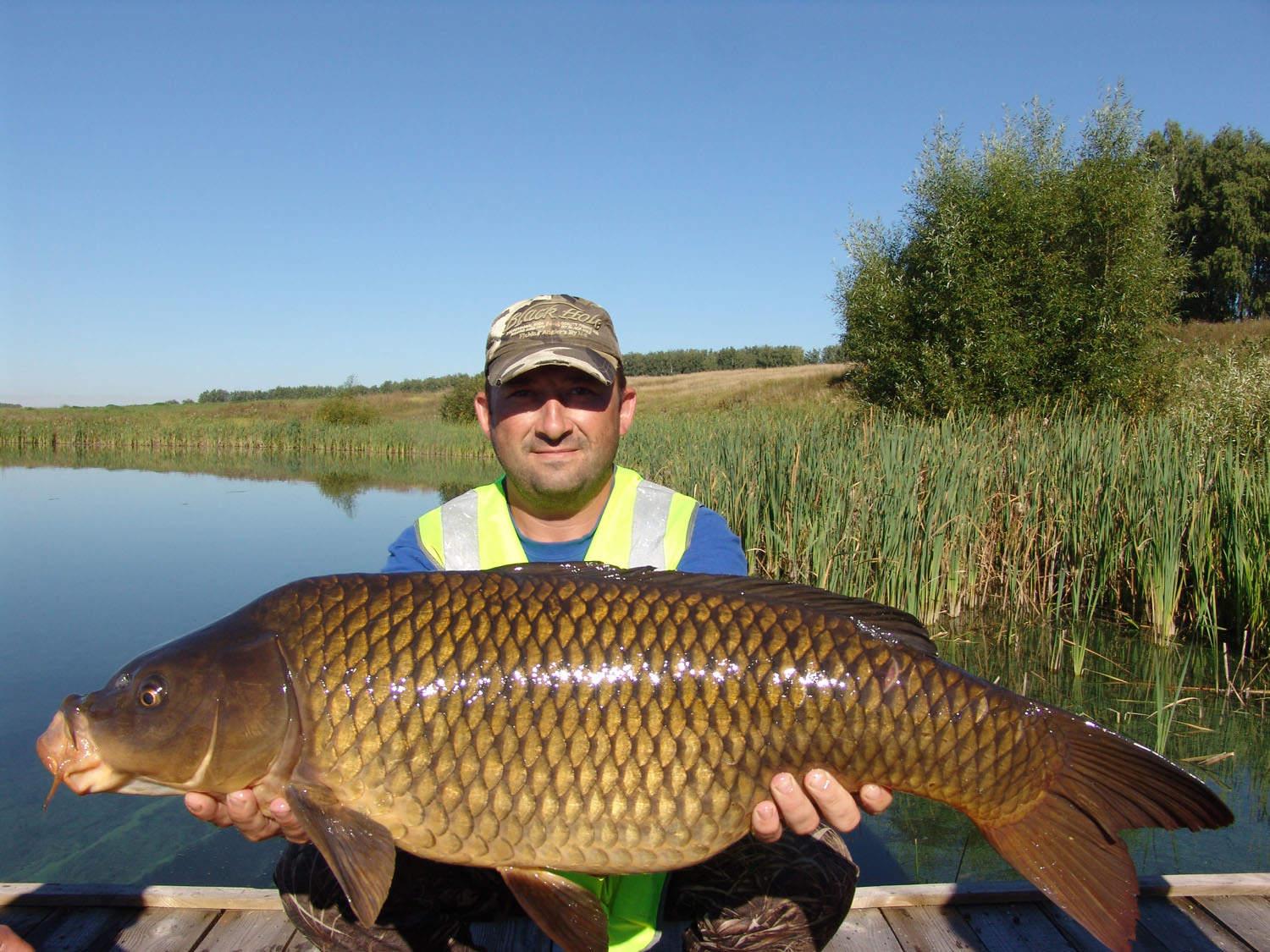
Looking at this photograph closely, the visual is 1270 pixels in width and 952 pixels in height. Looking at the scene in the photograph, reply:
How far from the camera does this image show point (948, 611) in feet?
20.4

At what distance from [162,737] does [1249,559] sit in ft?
18.2

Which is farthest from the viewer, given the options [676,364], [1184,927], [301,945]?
[676,364]

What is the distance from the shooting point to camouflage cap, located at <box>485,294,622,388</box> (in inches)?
84.7

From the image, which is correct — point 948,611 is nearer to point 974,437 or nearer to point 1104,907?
point 974,437

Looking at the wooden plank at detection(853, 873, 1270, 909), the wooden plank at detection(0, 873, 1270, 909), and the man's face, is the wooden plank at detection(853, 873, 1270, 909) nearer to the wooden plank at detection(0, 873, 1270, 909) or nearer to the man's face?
the wooden plank at detection(0, 873, 1270, 909)

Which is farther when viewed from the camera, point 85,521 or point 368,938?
point 85,521

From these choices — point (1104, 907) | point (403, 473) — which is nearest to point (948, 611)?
point (1104, 907)

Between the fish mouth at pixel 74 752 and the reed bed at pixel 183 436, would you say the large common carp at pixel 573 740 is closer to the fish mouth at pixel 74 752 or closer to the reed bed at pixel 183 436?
the fish mouth at pixel 74 752

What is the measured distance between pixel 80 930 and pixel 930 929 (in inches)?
82.4

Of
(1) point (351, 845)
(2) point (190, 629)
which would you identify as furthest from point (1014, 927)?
(2) point (190, 629)

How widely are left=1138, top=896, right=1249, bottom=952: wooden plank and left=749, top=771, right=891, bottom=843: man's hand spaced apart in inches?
45.5

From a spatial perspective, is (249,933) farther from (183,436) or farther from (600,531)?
(183,436)

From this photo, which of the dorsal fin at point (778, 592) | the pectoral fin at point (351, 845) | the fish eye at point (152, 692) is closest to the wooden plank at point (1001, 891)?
the dorsal fin at point (778, 592)

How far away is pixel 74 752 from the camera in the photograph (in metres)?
1.49
